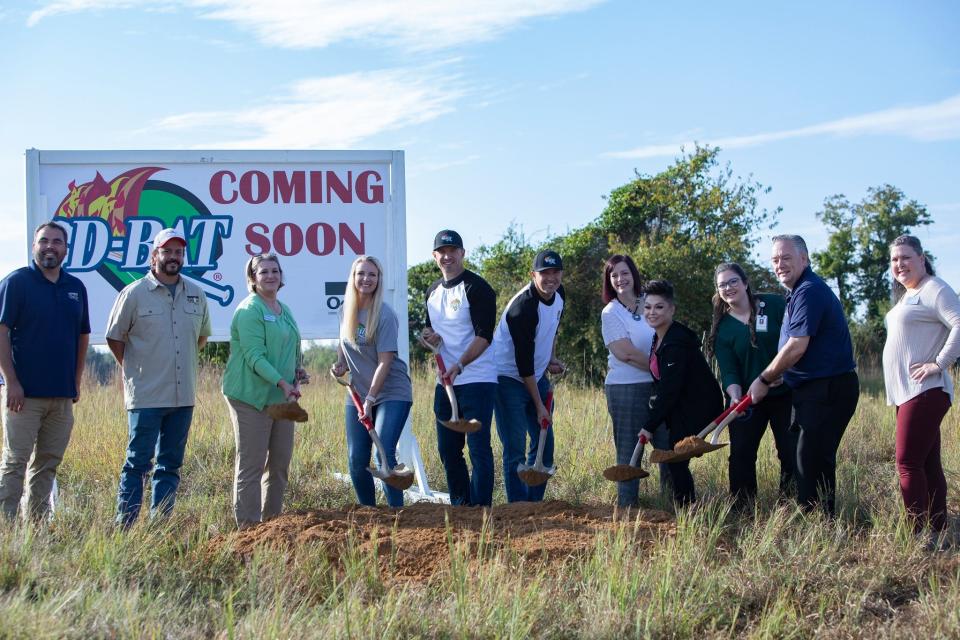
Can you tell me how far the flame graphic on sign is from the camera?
27.0 ft

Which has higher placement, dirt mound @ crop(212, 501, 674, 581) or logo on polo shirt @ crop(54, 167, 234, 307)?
logo on polo shirt @ crop(54, 167, 234, 307)

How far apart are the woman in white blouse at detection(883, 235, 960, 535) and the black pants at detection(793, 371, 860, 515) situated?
0.27 m

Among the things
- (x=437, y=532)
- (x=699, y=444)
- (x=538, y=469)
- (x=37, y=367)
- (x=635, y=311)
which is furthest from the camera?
(x=538, y=469)

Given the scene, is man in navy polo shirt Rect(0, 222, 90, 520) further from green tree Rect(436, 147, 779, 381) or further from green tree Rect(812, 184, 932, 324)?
green tree Rect(812, 184, 932, 324)

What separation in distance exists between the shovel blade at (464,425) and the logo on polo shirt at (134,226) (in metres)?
3.10

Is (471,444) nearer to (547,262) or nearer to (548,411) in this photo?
(548,411)

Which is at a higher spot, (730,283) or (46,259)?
(46,259)

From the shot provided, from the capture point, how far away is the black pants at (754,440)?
A: 6059 millimetres

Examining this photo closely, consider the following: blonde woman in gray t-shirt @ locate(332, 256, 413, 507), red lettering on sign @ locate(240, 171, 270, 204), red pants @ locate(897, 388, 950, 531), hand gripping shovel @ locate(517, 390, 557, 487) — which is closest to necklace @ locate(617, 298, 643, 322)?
hand gripping shovel @ locate(517, 390, 557, 487)

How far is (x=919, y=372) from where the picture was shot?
5.41m

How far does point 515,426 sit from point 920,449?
99.2 inches

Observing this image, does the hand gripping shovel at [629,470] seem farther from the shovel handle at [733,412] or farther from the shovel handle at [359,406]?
the shovel handle at [359,406]

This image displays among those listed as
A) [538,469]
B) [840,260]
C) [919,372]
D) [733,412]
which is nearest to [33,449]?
[538,469]

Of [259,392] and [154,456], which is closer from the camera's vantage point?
[259,392]
